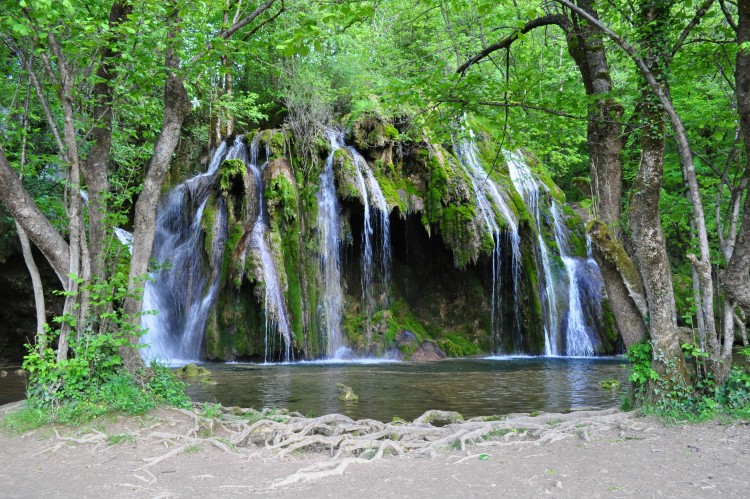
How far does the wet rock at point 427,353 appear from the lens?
682 inches

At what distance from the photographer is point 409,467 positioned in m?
4.89

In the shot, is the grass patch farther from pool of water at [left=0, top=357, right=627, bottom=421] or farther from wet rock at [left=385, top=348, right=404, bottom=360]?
wet rock at [left=385, top=348, right=404, bottom=360]

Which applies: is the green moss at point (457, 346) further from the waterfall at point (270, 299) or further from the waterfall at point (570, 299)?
the waterfall at point (270, 299)

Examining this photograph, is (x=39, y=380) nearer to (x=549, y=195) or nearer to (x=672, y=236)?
(x=549, y=195)

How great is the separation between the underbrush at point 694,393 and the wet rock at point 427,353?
1121 centimetres

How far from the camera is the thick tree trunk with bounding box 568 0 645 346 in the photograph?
21.4ft

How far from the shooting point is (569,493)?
3.97m

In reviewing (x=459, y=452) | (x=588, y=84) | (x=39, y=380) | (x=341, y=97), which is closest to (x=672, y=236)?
(x=341, y=97)

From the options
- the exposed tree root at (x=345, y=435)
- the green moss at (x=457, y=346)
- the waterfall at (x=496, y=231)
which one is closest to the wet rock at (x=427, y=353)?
the green moss at (x=457, y=346)

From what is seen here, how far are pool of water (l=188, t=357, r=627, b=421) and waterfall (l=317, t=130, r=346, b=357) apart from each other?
7.37ft

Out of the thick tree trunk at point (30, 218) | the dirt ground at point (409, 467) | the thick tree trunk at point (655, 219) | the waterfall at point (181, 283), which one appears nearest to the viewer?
the dirt ground at point (409, 467)

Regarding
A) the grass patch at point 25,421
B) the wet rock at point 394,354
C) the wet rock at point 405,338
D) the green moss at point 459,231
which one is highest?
the green moss at point 459,231

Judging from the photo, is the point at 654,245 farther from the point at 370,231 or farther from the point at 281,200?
the point at 370,231

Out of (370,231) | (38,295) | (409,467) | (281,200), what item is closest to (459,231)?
(370,231)
